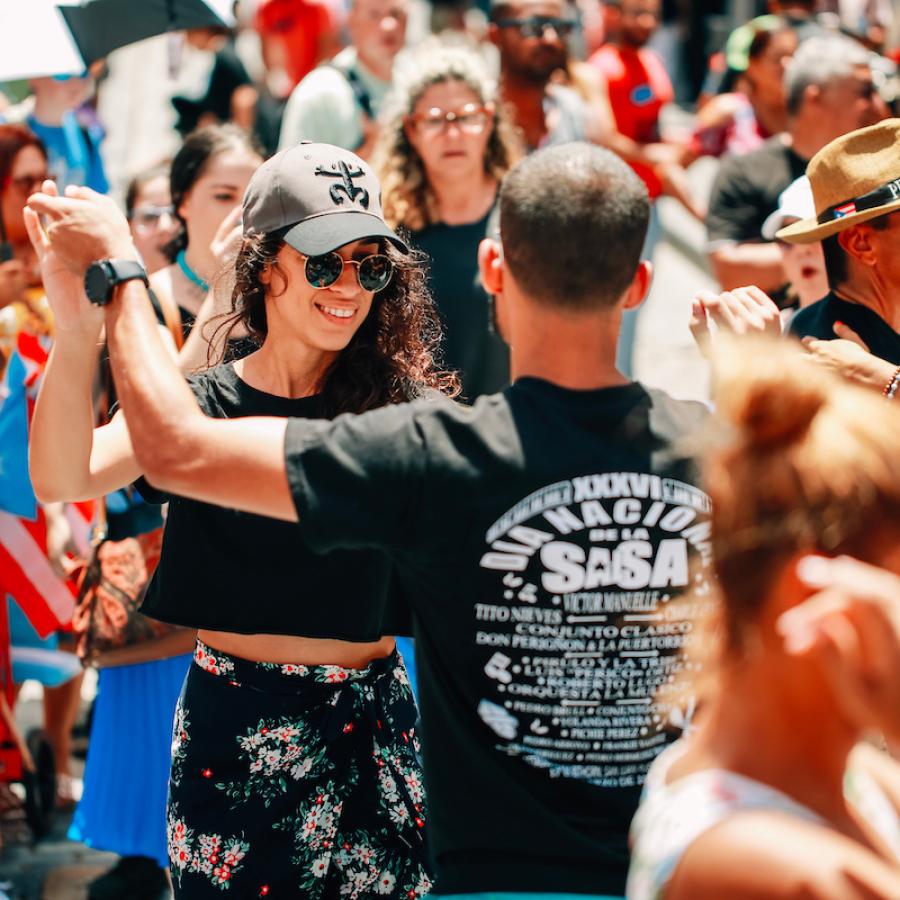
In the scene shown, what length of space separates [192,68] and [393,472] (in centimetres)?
1180

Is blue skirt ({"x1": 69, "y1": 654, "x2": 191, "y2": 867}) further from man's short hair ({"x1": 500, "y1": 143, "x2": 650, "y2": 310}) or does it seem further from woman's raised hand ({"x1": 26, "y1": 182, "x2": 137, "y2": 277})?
man's short hair ({"x1": 500, "y1": 143, "x2": 650, "y2": 310})

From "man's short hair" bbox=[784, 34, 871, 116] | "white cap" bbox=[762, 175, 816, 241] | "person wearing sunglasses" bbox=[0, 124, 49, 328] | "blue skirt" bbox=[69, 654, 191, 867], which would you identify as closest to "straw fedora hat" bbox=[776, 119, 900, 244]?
"white cap" bbox=[762, 175, 816, 241]

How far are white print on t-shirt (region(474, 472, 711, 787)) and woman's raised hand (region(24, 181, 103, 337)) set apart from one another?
94 cm

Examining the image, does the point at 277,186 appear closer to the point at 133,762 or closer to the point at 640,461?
the point at 640,461

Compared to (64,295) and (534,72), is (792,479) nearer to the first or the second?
(64,295)

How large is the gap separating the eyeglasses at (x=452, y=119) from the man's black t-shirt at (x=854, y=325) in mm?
2192

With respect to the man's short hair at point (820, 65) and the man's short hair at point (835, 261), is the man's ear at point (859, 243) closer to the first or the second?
the man's short hair at point (835, 261)

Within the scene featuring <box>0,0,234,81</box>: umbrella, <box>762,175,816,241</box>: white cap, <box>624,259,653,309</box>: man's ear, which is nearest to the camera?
<box>624,259,653,309</box>: man's ear

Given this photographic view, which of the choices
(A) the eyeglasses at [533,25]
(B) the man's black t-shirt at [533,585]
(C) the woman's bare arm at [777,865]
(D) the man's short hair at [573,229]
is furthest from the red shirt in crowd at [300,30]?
(C) the woman's bare arm at [777,865]

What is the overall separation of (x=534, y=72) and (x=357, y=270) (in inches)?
142

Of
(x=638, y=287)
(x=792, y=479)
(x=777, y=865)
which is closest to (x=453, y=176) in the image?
(x=638, y=287)

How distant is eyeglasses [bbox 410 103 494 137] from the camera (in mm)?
5168

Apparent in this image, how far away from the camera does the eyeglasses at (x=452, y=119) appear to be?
17.0 feet

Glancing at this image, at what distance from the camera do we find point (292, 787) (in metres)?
2.80
